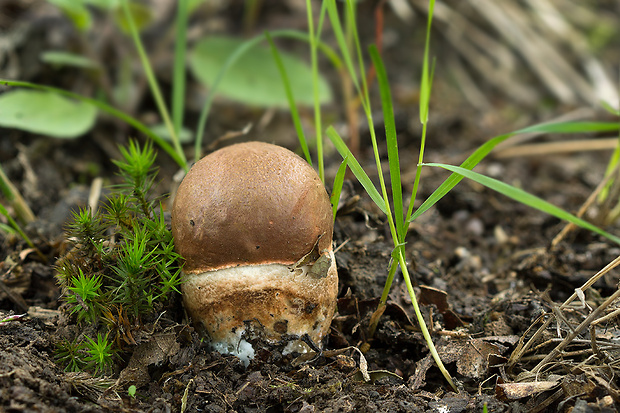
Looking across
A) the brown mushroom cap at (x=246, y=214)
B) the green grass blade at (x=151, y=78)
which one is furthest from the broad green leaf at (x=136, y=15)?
the brown mushroom cap at (x=246, y=214)

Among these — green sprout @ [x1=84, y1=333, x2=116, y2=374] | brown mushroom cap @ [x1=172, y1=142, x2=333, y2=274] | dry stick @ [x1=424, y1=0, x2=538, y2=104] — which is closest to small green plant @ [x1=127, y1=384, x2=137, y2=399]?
green sprout @ [x1=84, y1=333, x2=116, y2=374]

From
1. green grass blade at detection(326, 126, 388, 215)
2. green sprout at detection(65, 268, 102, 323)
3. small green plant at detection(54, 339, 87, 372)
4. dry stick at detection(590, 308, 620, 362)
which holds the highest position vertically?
green grass blade at detection(326, 126, 388, 215)

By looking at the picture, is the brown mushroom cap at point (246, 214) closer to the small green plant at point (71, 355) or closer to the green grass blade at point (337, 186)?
the green grass blade at point (337, 186)

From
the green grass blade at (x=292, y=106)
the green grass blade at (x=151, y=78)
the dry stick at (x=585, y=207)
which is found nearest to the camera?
the green grass blade at (x=292, y=106)

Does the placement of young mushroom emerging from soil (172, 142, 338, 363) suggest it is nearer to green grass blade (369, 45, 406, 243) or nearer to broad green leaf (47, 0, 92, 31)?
green grass blade (369, 45, 406, 243)

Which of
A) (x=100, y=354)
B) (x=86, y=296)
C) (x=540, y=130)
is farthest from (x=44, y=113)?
(x=540, y=130)

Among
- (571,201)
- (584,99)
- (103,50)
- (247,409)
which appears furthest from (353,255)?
(584,99)

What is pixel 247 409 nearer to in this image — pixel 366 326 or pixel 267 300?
pixel 267 300
